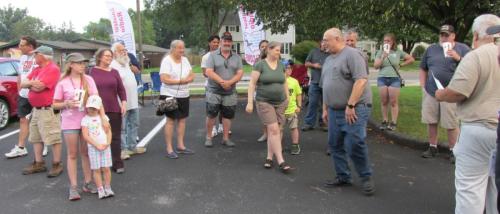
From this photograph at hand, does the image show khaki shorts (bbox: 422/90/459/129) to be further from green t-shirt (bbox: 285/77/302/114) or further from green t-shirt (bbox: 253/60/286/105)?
green t-shirt (bbox: 253/60/286/105)

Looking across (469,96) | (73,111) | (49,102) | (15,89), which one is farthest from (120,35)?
(469,96)

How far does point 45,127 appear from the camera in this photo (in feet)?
18.7

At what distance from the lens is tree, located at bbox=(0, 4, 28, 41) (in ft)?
413

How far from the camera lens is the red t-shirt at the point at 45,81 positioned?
566 cm

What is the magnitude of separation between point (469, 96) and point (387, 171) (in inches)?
100

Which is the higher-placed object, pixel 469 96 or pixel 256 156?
pixel 469 96

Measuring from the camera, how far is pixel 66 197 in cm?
489

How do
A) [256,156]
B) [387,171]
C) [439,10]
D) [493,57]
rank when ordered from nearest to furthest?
[493,57] < [387,171] < [256,156] < [439,10]

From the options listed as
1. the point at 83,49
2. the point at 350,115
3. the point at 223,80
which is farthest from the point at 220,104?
the point at 83,49

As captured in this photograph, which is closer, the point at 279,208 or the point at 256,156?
the point at 279,208

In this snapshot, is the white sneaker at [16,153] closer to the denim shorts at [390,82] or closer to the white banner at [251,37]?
the denim shorts at [390,82]

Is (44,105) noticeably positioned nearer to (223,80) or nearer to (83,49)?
(223,80)

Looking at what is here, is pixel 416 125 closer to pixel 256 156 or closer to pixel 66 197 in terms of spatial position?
pixel 256 156

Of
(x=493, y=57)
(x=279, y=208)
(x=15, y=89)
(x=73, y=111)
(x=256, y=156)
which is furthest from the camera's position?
(x=15, y=89)
